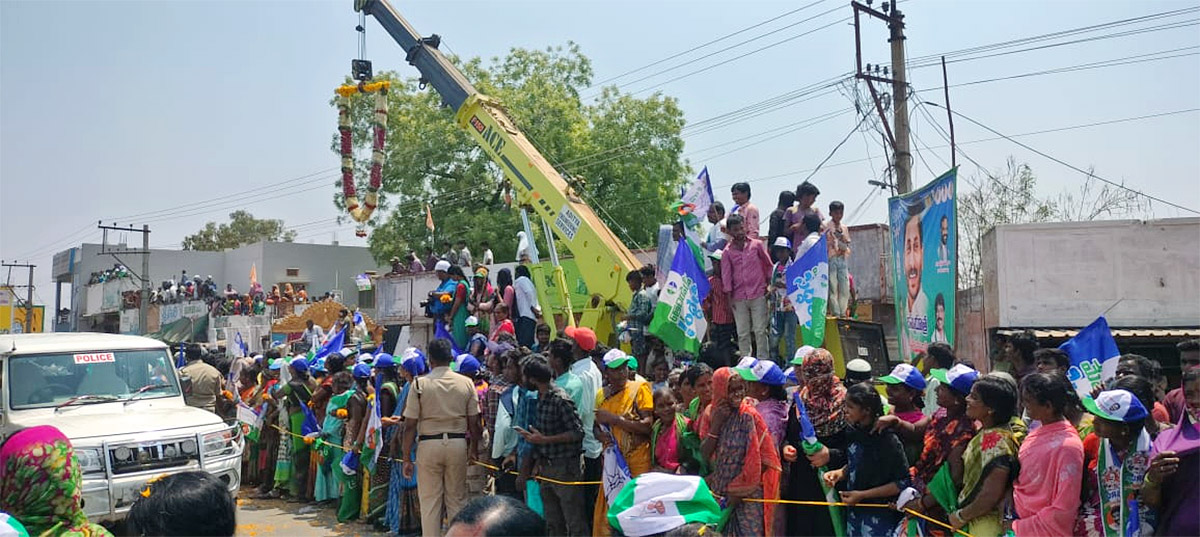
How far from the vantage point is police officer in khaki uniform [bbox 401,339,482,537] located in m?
7.28

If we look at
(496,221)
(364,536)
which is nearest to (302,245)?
(496,221)

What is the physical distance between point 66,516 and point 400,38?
42.1 ft

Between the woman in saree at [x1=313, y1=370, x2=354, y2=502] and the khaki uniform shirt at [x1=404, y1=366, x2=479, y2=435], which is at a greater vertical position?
the khaki uniform shirt at [x1=404, y1=366, x2=479, y2=435]

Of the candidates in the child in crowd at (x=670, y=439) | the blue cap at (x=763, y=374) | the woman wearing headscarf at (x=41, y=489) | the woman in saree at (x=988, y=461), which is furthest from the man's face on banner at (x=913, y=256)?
the woman wearing headscarf at (x=41, y=489)

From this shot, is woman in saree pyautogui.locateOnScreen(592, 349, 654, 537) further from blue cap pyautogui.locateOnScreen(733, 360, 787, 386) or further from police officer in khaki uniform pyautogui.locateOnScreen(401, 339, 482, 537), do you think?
police officer in khaki uniform pyautogui.locateOnScreen(401, 339, 482, 537)

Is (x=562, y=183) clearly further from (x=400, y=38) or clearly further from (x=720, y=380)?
(x=720, y=380)

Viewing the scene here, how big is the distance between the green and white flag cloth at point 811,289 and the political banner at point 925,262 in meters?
0.96

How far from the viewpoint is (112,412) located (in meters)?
8.33

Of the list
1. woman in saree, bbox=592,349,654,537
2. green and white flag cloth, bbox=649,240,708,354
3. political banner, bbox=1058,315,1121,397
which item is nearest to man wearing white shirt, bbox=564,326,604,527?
woman in saree, bbox=592,349,654,537

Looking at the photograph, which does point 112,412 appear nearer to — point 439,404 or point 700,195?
point 439,404

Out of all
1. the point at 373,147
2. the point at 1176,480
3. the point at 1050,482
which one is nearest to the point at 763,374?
the point at 1050,482

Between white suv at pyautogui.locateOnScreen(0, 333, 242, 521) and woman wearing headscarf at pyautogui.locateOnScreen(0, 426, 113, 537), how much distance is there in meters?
4.32

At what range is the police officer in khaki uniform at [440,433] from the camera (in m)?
7.28

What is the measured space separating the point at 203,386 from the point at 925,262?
880cm
